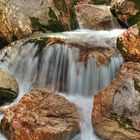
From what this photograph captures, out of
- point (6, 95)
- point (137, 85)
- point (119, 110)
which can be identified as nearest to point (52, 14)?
point (6, 95)

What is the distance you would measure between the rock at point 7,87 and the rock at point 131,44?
11.1 ft

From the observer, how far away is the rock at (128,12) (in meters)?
15.9

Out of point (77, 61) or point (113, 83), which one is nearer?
point (113, 83)

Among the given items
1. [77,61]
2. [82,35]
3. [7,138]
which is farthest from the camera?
[82,35]

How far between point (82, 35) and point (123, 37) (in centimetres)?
194

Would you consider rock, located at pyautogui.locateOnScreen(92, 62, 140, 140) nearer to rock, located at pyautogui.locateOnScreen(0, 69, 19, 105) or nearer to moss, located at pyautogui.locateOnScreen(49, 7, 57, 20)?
rock, located at pyautogui.locateOnScreen(0, 69, 19, 105)

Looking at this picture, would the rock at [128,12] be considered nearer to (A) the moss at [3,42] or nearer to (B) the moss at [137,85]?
(A) the moss at [3,42]

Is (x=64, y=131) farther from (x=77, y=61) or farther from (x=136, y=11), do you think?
(x=136, y=11)

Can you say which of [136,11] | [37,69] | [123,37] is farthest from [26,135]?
[136,11]

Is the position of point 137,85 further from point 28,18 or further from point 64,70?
point 28,18

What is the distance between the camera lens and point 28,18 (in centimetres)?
1426

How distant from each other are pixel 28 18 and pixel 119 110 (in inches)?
238

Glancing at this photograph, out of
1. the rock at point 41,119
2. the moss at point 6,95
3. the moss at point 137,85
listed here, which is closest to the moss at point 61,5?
the moss at point 6,95

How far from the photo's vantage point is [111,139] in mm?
9539
